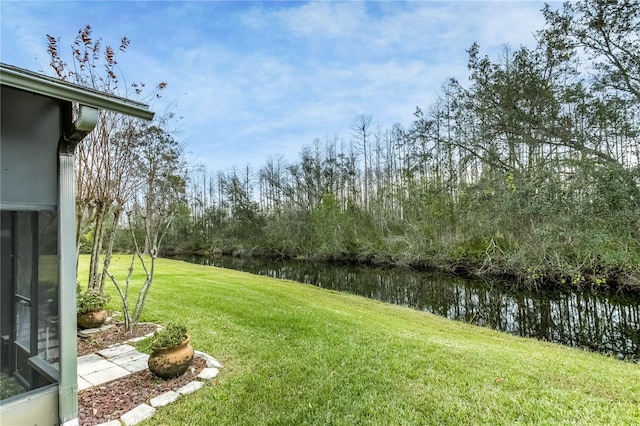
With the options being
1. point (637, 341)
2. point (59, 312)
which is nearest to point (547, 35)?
point (637, 341)

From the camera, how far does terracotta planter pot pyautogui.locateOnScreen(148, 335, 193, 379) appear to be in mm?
2967

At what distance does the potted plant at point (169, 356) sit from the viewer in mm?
2973

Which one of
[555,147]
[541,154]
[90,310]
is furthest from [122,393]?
[555,147]

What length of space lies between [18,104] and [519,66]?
8620mm

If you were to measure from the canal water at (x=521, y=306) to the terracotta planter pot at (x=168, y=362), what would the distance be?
7.74 meters

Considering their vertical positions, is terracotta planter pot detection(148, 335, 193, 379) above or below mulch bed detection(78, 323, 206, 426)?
above

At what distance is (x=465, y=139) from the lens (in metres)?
9.72

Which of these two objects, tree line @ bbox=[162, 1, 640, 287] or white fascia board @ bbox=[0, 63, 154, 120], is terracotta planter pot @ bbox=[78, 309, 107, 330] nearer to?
white fascia board @ bbox=[0, 63, 154, 120]

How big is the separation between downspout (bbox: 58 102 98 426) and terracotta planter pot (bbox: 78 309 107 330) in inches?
101

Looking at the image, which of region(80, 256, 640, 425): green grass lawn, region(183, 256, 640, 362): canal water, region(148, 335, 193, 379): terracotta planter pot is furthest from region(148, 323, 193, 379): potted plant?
region(183, 256, 640, 362): canal water

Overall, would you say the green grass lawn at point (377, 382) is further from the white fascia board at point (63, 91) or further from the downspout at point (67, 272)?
the white fascia board at point (63, 91)

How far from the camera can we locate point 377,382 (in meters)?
3.08

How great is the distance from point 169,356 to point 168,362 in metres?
0.05

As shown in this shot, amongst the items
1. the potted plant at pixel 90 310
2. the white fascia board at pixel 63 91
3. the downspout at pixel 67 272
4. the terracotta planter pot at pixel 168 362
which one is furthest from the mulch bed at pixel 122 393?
the white fascia board at pixel 63 91
